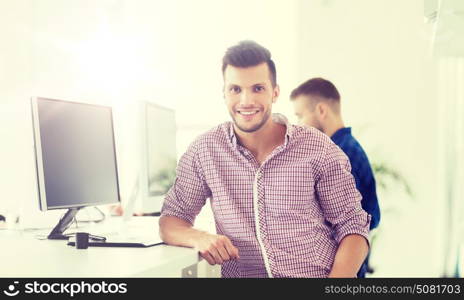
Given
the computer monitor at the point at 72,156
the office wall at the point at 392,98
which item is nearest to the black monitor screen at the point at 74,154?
the computer monitor at the point at 72,156

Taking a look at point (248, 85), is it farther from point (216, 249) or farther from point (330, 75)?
point (330, 75)

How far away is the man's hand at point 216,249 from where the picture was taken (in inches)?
50.1

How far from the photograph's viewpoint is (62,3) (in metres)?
2.70

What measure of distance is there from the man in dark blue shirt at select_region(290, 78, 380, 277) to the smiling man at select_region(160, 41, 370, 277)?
0.48 m

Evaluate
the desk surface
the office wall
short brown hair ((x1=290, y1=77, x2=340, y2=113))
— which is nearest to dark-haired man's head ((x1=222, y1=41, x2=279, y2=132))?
the desk surface

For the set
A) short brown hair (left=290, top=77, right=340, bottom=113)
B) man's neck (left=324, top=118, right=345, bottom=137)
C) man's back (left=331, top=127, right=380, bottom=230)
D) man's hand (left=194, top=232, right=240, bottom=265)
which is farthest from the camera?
short brown hair (left=290, top=77, right=340, bottom=113)

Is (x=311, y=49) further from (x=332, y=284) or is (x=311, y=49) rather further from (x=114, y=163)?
(x=332, y=284)

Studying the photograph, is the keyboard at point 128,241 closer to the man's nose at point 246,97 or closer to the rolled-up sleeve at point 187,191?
the rolled-up sleeve at point 187,191

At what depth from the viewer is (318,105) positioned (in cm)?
234

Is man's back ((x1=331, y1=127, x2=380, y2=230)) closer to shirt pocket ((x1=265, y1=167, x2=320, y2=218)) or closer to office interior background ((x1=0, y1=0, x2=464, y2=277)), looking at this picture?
shirt pocket ((x1=265, y1=167, x2=320, y2=218))

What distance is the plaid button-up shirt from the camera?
144 centimetres

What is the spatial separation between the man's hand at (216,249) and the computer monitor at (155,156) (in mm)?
314

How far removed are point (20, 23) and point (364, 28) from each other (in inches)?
73.0

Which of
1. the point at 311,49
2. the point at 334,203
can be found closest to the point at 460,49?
the point at 334,203
